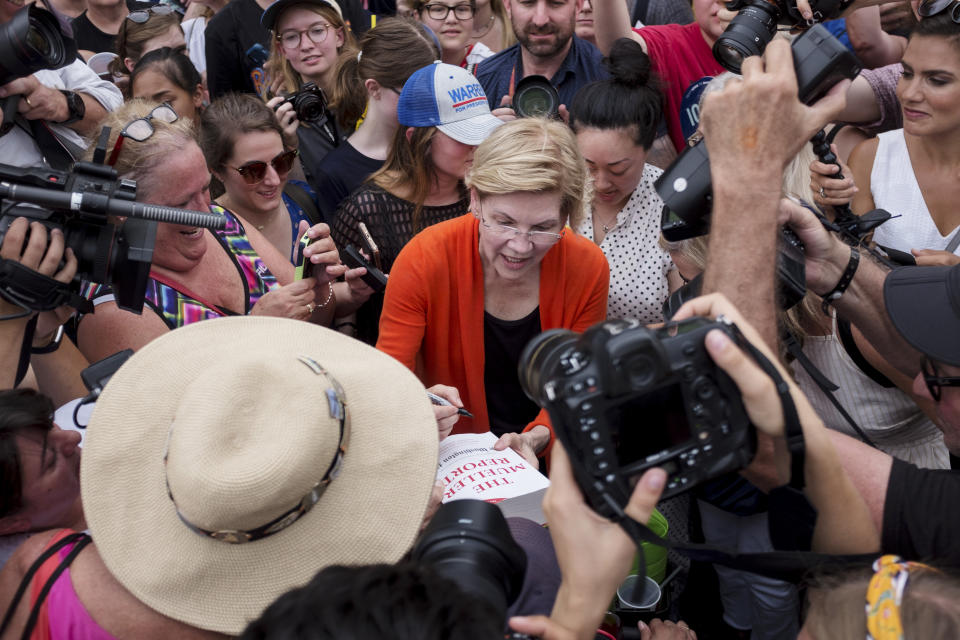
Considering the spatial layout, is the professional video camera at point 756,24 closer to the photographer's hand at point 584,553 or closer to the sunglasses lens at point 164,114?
the photographer's hand at point 584,553

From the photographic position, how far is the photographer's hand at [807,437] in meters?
1.28

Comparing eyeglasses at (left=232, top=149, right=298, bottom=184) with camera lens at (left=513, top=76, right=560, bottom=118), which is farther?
camera lens at (left=513, top=76, right=560, bottom=118)

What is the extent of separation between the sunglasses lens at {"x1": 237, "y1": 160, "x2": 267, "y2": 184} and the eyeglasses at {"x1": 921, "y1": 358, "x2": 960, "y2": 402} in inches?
93.6

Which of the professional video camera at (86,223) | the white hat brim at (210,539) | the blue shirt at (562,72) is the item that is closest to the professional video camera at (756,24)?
the white hat brim at (210,539)

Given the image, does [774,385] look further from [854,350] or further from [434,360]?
[434,360]

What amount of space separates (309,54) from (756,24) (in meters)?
2.51

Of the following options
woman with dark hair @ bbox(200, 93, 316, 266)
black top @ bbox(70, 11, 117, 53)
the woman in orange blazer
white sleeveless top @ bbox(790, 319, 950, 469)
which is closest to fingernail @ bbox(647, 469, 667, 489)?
the woman in orange blazer

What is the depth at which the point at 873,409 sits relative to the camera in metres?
2.25

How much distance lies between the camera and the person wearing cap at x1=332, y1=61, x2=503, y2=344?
3027 millimetres

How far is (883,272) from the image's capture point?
1.97 metres

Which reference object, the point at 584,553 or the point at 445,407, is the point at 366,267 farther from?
the point at 584,553

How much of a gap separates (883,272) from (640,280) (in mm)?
1109

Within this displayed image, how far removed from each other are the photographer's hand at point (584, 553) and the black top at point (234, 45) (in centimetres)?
393

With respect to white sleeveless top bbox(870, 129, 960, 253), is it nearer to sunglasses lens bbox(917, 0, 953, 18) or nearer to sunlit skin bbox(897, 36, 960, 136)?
sunlit skin bbox(897, 36, 960, 136)
